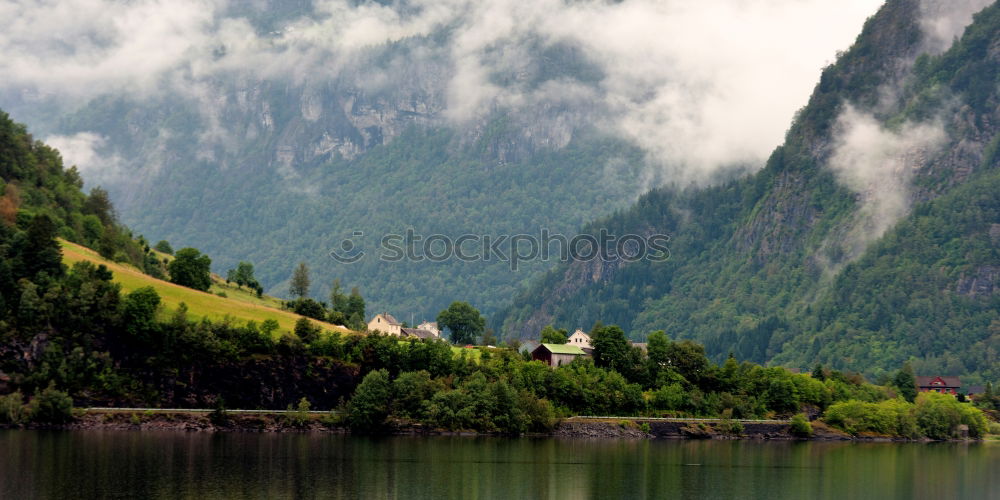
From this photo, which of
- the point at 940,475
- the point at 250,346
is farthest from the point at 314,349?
the point at 940,475

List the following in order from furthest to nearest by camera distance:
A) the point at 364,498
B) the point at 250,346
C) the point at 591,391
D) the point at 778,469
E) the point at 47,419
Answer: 1. the point at 591,391
2. the point at 250,346
3. the point at 47,419
4. the point at 778,469
5. the point at 364,498

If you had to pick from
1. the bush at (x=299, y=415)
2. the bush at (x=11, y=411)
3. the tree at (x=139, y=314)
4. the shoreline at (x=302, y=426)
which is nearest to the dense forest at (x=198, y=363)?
the tree at (x=139, y=314)

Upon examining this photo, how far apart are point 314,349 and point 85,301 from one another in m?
31.5

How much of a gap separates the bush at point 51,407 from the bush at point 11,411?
127 cm

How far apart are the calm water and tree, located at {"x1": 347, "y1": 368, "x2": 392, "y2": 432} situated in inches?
371

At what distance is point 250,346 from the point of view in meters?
185

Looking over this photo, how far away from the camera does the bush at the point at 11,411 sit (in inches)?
6171

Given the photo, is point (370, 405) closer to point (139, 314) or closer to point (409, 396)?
point (409, 396)

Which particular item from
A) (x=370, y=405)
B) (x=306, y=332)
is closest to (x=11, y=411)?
(x=370, y=405)

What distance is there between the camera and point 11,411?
15675 cm

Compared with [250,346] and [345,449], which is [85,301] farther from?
[345,449]

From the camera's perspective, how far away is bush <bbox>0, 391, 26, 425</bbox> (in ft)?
514

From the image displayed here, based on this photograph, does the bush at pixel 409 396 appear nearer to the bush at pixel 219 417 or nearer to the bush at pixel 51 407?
the bush at pixel 219 417

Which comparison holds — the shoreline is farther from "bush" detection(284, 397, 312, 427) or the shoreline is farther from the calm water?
the calm water
